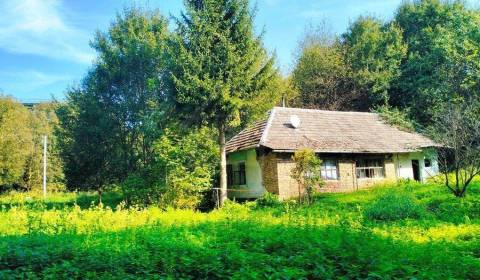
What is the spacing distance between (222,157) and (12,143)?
86.0 feet

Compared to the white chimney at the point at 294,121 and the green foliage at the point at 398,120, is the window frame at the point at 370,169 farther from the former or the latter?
the green foliage at the point at 398,120

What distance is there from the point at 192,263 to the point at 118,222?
5.71 meters

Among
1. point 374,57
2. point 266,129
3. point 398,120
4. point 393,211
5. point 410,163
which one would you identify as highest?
point 374,57

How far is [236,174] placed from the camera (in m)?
24.9

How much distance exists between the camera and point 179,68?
781 inches

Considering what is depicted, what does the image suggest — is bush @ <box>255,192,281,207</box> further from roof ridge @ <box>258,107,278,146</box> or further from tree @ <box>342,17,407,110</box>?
tree @ <box>342,17,407,110</box>

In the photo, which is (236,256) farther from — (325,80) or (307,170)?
(325,80)

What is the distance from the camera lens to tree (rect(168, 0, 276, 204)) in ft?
64.0

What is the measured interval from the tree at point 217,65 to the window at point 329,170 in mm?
5803

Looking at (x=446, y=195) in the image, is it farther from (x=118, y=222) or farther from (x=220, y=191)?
(x=118, y=222)

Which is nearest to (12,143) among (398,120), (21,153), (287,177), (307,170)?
(21,153)

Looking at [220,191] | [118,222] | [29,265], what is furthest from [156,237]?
[220,191]

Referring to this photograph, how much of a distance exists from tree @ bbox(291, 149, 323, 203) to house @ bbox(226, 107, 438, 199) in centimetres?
223

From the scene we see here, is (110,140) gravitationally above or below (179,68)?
below
